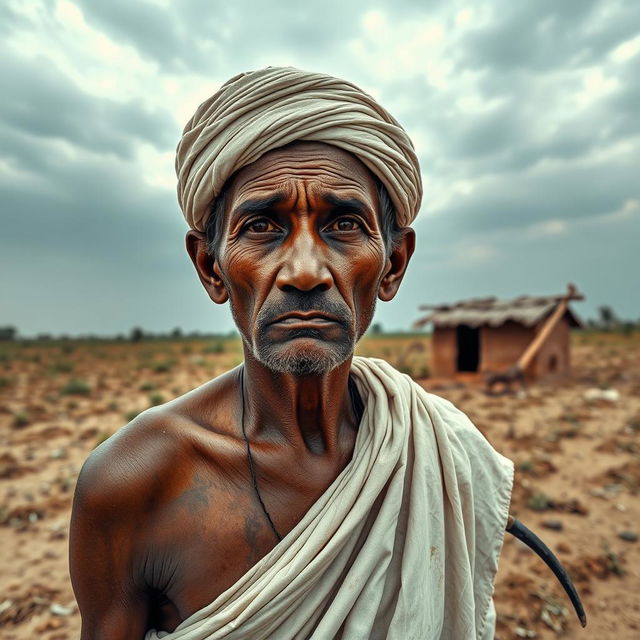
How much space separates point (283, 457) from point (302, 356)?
457 millimetres

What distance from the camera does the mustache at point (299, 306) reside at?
4.45 ft

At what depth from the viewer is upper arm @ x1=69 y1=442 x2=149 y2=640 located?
4.84 feet

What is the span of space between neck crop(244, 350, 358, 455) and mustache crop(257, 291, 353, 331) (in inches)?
10.8

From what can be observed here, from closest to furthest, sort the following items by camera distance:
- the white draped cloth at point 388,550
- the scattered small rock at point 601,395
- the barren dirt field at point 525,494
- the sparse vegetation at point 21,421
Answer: the white draped cloth at point 388,550, the barren dirt field at point 525,494, the sparse vegetation at point 21,421, the scattered small rock at point 601,395

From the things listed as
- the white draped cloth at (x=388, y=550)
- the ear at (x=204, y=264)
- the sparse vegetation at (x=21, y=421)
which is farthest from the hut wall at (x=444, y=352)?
the ear at (x=204, y=264)

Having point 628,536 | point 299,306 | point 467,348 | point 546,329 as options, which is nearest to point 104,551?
point 299,306

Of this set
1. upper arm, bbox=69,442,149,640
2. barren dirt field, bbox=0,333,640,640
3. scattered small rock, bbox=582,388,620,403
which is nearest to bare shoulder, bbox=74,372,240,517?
upper arm, bbox=69,442,149,640

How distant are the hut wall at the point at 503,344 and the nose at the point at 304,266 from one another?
12074 millimetres

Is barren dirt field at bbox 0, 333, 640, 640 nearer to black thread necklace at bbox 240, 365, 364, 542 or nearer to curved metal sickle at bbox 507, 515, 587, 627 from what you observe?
curved metal sickle at bbox 507, 515, 587, 627

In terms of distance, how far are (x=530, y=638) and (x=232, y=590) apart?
9.70ft

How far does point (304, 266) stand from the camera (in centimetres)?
134

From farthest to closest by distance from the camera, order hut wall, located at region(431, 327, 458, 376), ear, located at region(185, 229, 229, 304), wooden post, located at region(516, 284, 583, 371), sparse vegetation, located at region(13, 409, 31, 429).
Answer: hut wall, located at region(431, 327, 458, 376), wooden post, located at region(516, 284, 583, 371), sparse vegetation, located at region(13, 409, 31, 429), ear, located at region(185, 229, 229, 304)

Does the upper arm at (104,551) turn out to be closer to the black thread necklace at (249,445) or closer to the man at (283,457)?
the man at (283,457)

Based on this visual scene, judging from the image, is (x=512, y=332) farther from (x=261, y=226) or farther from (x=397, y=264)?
(x=261, y=226)
